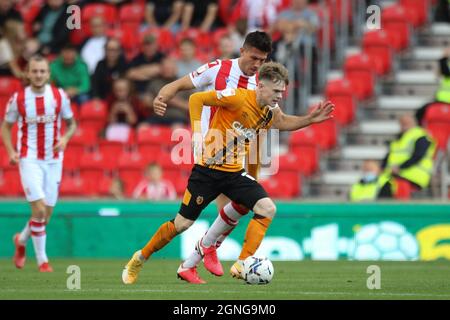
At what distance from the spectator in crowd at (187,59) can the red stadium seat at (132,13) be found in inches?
87.5

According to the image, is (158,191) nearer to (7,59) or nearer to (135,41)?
(135,41)

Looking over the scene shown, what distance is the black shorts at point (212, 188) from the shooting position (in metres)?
11.3

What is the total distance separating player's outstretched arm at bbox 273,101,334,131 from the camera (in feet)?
36.2

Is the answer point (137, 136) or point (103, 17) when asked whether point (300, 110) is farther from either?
point (103, 17)

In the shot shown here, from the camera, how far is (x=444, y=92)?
18625 millimetres

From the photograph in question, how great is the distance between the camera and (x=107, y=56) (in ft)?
66.5

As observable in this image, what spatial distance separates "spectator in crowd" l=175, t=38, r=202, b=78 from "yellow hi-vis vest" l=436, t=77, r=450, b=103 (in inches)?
152

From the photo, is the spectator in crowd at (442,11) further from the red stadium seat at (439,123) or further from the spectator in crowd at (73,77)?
the spectator in crowd at (73,77)

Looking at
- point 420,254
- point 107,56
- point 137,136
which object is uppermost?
point 107,56

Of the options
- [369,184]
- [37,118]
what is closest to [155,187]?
[369,184]

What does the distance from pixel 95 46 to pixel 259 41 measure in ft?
31.5
